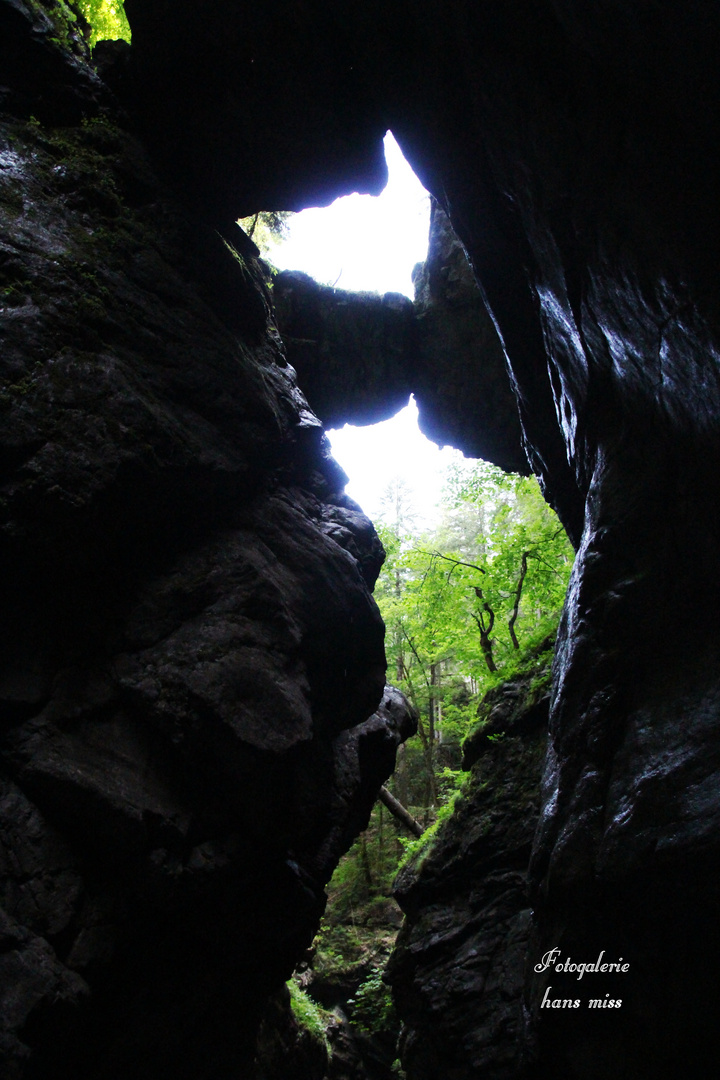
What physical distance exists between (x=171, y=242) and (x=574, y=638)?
7949mm

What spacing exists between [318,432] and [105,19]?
8126 millimetres

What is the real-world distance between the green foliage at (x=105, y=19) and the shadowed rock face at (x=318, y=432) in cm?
201

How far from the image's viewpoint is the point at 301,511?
8.80 metres

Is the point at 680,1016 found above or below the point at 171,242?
below

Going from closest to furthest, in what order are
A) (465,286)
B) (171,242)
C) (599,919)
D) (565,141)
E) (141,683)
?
(599,919) < (565,141) < (141,683) < (171,242) < (465,286)

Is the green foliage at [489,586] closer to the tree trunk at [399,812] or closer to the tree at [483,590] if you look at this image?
the tree at [483,590]

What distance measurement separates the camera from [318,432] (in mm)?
9555

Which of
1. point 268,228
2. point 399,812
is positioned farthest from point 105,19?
point 399,812

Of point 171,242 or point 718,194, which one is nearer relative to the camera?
point 718,194

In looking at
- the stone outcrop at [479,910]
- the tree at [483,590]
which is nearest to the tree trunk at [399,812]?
the tree at [483,590]

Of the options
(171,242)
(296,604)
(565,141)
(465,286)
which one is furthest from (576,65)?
(465,286)

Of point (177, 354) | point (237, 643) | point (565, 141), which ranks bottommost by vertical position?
point (237, 643)

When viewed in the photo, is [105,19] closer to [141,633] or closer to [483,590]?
[141,633]

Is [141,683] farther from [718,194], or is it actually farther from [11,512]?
[718,194]
